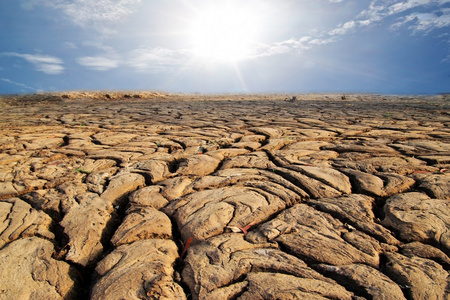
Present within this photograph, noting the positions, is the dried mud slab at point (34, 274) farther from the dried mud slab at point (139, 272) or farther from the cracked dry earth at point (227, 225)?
the dried mud slab at point (139, 272)

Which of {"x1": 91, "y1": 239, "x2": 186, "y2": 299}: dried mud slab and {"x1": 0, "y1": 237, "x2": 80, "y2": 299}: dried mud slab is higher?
{"x1": 91, "y1": 239, "x2": 186, "y2": 299}: dried mud slab

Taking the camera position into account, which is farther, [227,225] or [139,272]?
[227,225]

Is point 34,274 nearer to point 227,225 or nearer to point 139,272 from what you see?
point 139,272

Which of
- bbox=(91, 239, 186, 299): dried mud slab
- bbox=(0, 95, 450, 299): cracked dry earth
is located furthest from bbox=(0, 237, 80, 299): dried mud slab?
bbox=(91, 239, 186, 299): dried mud slab

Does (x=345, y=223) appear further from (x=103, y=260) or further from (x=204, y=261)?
(x=103, y=260)

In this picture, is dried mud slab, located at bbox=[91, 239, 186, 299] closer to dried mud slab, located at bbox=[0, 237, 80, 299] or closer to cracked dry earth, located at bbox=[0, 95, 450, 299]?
cracked dry earth, located at bbox=[0, 95, 450, 299]

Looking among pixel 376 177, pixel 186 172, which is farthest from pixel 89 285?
pixel 376 177

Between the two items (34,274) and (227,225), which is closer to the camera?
(34,274)

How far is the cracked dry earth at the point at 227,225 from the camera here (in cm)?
125

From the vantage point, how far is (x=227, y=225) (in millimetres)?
1687

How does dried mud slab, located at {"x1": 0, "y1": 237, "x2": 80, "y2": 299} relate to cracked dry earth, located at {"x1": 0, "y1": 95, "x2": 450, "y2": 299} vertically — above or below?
below

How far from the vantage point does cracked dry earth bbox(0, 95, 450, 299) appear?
1.25 m

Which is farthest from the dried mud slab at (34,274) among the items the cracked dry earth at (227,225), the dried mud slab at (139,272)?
the dried mud slab at (139,272)

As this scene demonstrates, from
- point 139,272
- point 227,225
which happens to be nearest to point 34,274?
point 139,272
